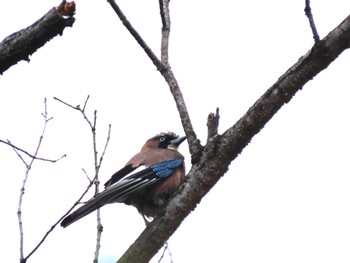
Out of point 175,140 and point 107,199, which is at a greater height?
point 175,140

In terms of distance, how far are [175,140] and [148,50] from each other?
12.0 feet

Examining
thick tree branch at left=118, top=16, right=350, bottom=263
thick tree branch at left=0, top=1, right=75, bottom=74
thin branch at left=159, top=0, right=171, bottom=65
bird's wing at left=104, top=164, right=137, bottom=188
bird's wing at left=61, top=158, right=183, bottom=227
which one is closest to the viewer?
thick tree branch at left=0, top=1, right=75, bottom=74

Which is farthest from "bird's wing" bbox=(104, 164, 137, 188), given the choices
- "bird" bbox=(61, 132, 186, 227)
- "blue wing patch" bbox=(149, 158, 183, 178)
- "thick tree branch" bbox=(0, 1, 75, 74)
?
"thick tree branch" bbox=(0, 1, 75, 74)

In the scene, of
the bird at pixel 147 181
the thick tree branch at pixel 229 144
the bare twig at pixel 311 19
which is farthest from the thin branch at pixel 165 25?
the bird at pixel 147 181

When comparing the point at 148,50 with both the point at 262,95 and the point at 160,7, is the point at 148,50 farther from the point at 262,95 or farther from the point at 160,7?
the point at 262,95

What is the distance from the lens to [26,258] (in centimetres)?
360

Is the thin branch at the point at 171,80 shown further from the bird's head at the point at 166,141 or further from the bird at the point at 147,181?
the bird's head at the point at 166,141

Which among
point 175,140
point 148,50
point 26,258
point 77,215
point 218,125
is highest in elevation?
point 175,140

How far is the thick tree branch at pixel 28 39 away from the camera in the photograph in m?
2.92

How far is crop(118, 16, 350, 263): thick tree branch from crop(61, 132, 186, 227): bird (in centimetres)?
190

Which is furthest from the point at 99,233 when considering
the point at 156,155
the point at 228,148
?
the point at 156,155

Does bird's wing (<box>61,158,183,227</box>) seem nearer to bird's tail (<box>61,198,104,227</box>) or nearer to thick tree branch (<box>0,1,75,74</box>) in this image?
bird's tail (<box>61,198,104,227</box>)

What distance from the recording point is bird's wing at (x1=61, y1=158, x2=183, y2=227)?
5.42m

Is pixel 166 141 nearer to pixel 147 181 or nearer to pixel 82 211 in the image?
pixel 147 181
